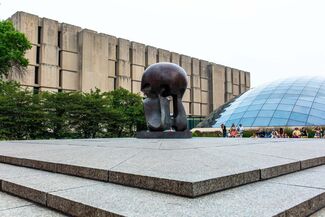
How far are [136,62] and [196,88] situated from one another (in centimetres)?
1407

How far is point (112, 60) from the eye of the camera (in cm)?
4316

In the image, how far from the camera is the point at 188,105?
53.5 metres

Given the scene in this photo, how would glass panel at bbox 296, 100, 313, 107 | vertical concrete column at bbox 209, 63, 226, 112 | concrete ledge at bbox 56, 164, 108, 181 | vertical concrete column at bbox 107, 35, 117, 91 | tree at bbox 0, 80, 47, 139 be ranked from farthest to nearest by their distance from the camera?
vertical concrete column at bbox 209, 63, 226, 112 < vertical concrete column at bbox 107, 35, 117, 91 < glass panel at bbox 296, 100, 313, 107 < tree at bbox 0, 80, 47, 139 < concrete ledge at bbox 56, 164, 108, 181

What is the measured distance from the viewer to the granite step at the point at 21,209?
322cm

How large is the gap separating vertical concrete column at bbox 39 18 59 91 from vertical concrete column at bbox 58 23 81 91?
2.48ft

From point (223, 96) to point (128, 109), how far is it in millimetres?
33732

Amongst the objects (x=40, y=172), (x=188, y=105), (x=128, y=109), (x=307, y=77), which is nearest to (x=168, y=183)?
(x=40, y=172)

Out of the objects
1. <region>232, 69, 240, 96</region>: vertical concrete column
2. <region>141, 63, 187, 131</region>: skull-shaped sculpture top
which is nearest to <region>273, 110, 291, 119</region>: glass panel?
<region>141, 63, 187, 131</region>: skull-shaped sculpture top

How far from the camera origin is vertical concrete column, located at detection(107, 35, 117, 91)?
4262 cm

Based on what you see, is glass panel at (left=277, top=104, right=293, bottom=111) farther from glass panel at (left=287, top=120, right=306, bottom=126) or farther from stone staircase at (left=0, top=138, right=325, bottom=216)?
stone staircase at (left=0, top=138, right=325, bottom=216)

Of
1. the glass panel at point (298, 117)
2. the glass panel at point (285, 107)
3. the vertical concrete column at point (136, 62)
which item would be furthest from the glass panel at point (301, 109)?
the vertical concrete column at point (136, 62)

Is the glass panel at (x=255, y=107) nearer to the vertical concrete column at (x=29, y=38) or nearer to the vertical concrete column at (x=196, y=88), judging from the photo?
the vertical concrete column at (x=196, y=88)

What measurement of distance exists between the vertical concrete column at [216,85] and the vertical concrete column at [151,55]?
13588mm

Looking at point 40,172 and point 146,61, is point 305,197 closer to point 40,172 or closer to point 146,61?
point 40,172
